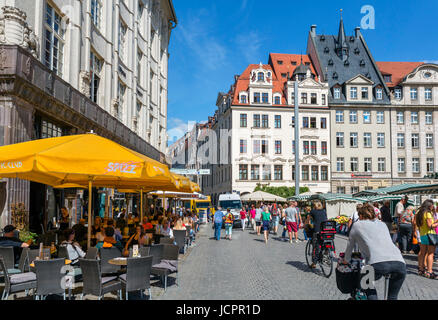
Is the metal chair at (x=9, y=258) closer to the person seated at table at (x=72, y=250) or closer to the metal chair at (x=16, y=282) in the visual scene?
the metal chair at (x=16, y=282)

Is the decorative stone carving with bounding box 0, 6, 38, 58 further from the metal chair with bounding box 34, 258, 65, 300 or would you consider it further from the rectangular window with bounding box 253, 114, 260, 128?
the rectangular window with bounding box 253, 114, 260, 128

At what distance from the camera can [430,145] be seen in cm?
5466

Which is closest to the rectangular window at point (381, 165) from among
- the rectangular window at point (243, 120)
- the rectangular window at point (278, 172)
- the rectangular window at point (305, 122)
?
the rectangular window at point (305, 122)

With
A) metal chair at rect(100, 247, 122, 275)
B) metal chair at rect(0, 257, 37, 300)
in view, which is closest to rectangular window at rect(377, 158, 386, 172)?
metal chair at rect(100, 247, 122, 275)

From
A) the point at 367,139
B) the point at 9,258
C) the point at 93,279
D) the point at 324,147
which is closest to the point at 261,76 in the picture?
the point at 324,147

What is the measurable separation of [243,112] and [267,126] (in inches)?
146

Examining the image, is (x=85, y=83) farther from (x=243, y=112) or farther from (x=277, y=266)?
(x=243, y=112)

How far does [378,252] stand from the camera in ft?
16.1

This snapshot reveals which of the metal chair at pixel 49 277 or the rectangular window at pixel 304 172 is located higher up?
the rectangular window at pixel 304 172

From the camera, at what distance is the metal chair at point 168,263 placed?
8.38m

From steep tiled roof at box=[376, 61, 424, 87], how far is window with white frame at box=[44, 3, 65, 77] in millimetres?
50555

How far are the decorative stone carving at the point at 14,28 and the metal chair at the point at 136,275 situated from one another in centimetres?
871

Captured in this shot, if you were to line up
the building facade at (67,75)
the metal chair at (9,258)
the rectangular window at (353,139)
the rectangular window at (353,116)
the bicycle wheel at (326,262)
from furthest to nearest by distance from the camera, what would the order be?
the rectangular window at (353,116) < the rectangular window at (353,139) < the building facade at (67,75) < the bicycle wheel at (326,262) < the metal chair at (9,258)

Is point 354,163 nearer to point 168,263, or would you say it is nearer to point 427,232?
point 427,232
